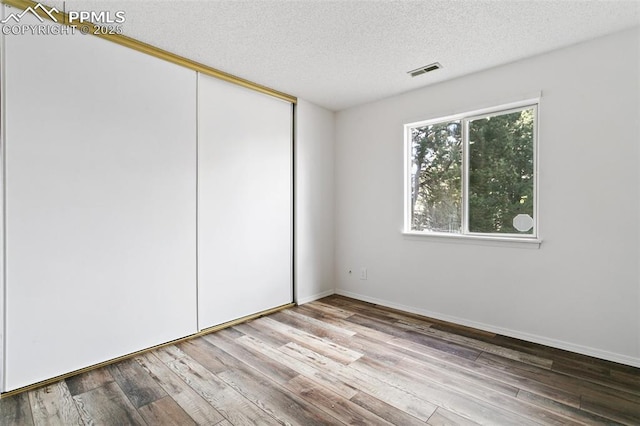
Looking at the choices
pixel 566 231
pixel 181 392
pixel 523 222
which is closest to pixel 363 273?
pixel 523 222

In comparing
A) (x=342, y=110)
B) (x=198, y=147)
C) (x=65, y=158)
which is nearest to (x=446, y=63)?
(x=342, y=110)

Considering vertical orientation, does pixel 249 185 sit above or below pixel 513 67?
below

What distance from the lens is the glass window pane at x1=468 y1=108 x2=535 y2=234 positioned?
113 inches

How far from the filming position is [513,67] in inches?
111

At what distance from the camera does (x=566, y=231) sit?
2.59 metres

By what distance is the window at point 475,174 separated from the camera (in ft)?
9.43

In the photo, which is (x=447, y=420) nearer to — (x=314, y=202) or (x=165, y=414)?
(x=165, y=414)

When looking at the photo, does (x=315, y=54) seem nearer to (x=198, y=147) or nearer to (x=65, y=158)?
(x=198, y=147)

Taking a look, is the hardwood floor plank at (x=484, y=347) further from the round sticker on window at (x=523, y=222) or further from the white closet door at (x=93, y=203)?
the white closet door at (x=93, y=203)

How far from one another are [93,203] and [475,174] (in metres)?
3.36

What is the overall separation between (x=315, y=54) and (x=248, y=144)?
1.14 m

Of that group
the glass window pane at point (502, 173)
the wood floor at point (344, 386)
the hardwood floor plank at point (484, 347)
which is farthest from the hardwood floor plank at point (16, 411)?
the glass window pane at point (502, 173)

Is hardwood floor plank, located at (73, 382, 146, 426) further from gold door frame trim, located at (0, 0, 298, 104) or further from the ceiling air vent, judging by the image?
the ceiling air vent

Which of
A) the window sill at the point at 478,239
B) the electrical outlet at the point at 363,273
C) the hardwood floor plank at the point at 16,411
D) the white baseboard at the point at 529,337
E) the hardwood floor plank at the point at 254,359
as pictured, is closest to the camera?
the hardwood floor plank at the point at 16,411
